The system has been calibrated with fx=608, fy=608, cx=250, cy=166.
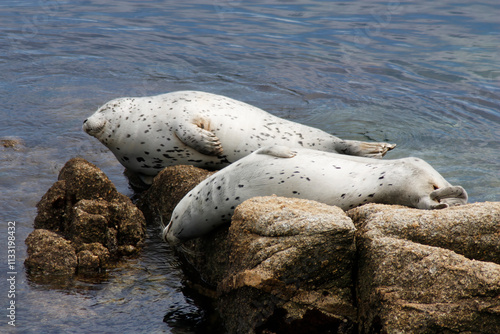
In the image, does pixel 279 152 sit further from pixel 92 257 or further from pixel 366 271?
pixel 92 257

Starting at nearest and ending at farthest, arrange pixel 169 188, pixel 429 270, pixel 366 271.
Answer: pixel 429 270 → pixel 366 271 → pixel 169 188

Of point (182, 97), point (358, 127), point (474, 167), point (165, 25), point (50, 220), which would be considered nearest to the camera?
point (50, 220)

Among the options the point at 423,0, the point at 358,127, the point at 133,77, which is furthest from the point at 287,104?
the point at 423,0

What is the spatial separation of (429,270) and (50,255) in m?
2.85

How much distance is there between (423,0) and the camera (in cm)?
1817

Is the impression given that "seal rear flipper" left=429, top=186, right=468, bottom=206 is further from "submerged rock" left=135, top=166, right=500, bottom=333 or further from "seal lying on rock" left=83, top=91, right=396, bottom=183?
"seal lying on rock" left=83, top=91, right=396, bottom=183

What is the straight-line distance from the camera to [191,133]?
20.2 ft

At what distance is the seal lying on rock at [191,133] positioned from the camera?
6.24 meters

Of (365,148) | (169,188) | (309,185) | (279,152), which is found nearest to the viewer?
(309,185)

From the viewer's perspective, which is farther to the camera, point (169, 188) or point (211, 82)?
point (211, 82)

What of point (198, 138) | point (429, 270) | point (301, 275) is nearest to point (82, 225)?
point (198, 138)

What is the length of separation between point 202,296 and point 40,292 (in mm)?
1165

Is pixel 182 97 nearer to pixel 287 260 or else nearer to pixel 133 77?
pixel 287 260

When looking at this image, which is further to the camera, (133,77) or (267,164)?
(133,77)
